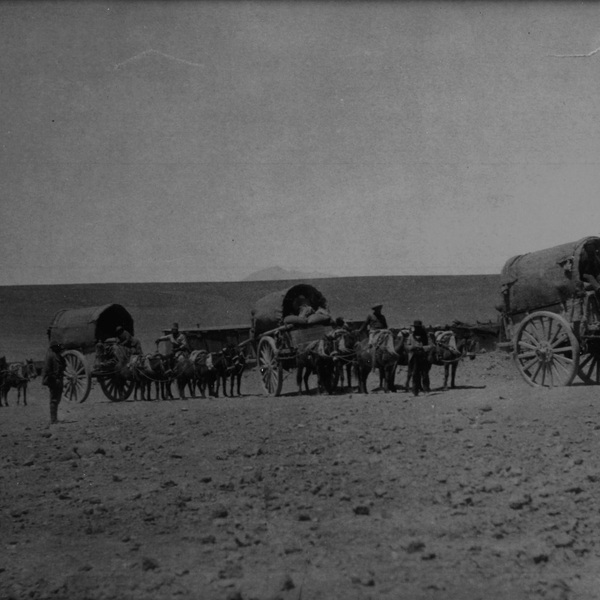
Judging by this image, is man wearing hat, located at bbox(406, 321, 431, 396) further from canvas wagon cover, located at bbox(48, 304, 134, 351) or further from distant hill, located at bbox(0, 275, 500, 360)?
distant hill, located at bbox(0, 275, 500, 360)

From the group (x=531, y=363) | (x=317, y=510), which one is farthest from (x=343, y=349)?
(x=317, y=510)

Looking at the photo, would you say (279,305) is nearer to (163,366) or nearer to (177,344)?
Answer: (163,366)

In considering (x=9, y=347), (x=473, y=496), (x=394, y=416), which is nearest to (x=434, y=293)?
(x=9, y=347)

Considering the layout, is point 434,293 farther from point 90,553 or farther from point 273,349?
point 90,553

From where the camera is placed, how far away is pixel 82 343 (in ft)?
61.2

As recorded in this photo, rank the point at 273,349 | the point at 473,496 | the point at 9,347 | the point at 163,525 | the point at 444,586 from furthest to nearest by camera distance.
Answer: the point at 9,347 → the point at 273,349 → the point at 473,496 → the point at 163,525 → the point at 444,586

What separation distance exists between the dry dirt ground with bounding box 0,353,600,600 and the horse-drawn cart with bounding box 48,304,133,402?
875 cm

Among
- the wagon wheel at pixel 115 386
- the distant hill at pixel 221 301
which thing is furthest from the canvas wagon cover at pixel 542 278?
the distant hill at pixel 221 301

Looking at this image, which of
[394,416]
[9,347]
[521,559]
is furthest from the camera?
[9,347]

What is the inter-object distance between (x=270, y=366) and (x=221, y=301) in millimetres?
33206

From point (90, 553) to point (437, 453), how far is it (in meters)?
3.71

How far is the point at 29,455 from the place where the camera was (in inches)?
337

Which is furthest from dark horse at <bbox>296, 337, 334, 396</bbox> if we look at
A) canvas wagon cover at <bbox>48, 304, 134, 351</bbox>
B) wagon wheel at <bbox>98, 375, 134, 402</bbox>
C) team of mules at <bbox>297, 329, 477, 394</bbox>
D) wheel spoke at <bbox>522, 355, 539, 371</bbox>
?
canvas wagon cover at <bbox>48, 304, 134, 351</bbox>

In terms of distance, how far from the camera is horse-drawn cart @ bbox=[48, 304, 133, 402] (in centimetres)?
1827
